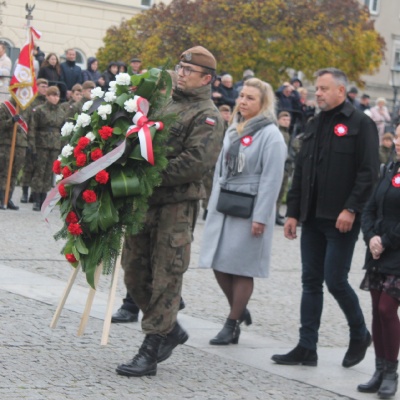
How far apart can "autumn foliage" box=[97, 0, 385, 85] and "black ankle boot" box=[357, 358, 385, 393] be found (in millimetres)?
25240

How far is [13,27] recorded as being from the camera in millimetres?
36219

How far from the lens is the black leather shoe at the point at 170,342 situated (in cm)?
770

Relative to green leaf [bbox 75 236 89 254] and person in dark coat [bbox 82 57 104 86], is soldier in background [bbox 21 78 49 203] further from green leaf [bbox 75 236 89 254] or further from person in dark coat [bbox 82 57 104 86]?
green leaf [bbox 75 236 89 254]

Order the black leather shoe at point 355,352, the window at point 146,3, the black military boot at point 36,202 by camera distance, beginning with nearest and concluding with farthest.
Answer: the black leather shoe at point 355,352 < the black military boot at point 36,202 < the window at point 146,3

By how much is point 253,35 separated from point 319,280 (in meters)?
26.1

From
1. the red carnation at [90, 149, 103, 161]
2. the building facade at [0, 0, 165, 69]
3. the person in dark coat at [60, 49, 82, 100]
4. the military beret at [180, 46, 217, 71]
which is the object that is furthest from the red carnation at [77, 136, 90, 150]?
the building facade at [0, 0, 165, 69]

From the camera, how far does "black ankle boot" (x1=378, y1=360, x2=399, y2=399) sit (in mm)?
7402

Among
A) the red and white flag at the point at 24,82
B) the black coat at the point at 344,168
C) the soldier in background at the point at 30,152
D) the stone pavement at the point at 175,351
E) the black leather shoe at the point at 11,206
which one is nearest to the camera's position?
the stone pavement at the point at 175,351

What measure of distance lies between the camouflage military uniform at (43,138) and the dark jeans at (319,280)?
1174 centimetres

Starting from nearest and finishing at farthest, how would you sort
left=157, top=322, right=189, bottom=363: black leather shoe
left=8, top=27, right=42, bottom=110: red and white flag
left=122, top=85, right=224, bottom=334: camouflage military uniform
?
left=122, top=85, right=224, bottom=334: camouflage military uniform, left=157, top=322, right=189, bottom=363: black leather shoe, left=8, top=27, right=42, bottom=110: red and white flag

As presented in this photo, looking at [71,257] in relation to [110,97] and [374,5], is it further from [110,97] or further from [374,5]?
[374,5]

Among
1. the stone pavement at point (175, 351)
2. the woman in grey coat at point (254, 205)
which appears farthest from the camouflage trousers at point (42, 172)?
the woman in grey coat at point (254, 205)

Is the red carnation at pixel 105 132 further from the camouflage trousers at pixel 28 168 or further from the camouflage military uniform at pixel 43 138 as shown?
the camouflage trousers at pixel 28 168

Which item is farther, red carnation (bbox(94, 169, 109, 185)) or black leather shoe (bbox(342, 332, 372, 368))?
black leather shoe (bbox(342, 332, 372, 368))
